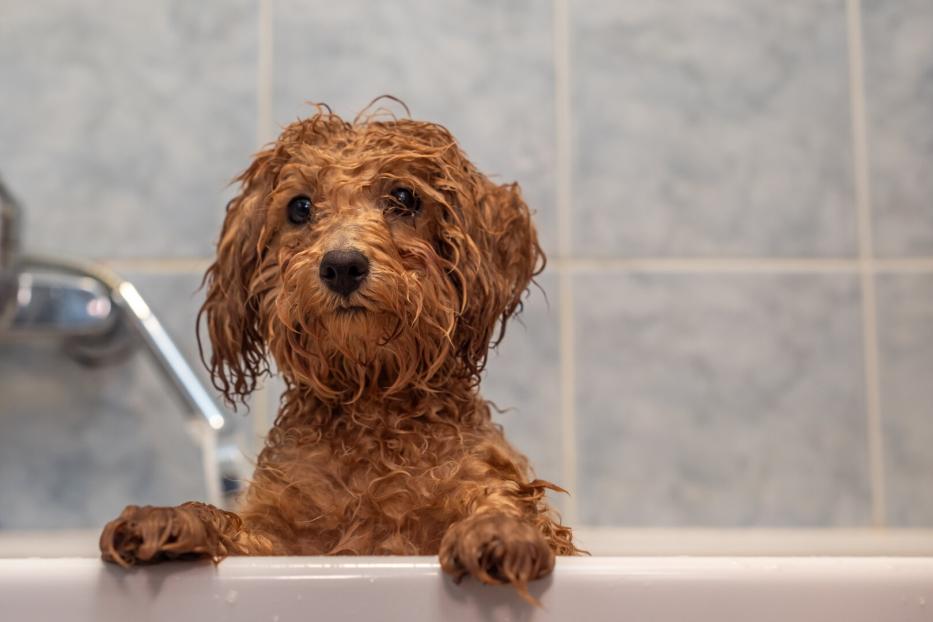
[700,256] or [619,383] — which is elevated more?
[700,256]

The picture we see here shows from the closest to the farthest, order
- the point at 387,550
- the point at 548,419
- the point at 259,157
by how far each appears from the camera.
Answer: the point at 387,550 → the point at 259,157 → the point at 548,419

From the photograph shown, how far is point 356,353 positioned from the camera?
2.58 feet

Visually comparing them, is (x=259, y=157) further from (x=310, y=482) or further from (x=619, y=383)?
(x=619, y=383)

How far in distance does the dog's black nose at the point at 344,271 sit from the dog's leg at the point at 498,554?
23 cm

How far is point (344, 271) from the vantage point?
29.4 inches

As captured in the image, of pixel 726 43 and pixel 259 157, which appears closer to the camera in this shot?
pixel 259 157

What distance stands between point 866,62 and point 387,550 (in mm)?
1080

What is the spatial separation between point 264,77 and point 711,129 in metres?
0.64

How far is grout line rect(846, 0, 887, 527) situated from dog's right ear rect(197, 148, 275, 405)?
913mm

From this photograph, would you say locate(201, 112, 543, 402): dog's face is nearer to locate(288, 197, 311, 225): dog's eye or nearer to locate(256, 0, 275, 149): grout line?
locate(288, 197, 311, 225): dog's eye

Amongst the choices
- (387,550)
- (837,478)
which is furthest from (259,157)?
(837,478)

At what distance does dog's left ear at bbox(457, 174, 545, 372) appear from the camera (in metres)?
0.83

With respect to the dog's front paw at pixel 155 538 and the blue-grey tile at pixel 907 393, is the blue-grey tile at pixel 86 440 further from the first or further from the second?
the blue-grey tile at pixel 907 393

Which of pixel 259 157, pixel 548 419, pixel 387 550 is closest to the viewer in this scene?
pixel 387 550
